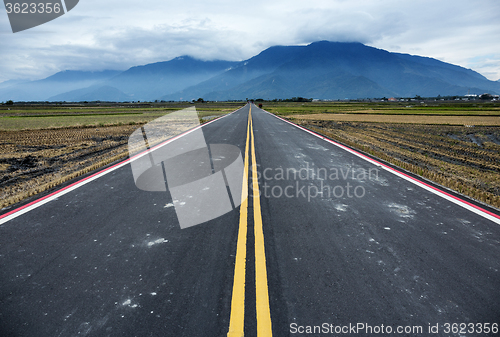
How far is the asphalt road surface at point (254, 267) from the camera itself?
2.09 metres

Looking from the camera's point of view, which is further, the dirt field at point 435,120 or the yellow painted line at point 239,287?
the dirt field at point 435,120

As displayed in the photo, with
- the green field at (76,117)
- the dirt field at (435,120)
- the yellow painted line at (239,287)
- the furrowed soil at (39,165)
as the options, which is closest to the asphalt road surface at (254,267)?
the yellow painted line at (239,287)

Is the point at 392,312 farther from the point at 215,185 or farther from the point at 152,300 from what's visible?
the point at 215,185

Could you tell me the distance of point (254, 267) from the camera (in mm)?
2719

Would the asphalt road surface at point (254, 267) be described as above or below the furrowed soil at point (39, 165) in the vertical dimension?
below

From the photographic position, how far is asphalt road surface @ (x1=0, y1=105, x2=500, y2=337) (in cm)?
209

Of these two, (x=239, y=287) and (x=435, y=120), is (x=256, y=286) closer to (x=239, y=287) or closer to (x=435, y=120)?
(x=239, y=287)

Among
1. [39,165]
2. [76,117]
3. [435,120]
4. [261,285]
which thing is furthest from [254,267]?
[76,117]

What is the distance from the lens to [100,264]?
278 cm

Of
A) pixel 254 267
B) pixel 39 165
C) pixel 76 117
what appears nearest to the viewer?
pixel 254 267

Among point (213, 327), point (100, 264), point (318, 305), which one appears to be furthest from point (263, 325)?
point (100, 264)

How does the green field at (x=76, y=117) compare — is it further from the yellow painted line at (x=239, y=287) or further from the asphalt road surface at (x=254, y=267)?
the yellow painted line at (x=239, y=287)

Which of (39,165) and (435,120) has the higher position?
(435,120)

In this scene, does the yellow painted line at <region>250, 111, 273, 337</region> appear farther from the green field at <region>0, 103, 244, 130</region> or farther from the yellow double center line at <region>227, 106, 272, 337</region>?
the green field at <region>0, 103, 244, 130</region>
